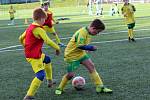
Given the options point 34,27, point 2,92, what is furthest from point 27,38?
point 2,92

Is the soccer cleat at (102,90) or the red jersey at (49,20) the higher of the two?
the red jersey at (49,20)

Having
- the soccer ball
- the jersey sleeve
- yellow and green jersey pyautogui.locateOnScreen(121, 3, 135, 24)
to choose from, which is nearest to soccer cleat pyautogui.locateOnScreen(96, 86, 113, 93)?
the soccer ball

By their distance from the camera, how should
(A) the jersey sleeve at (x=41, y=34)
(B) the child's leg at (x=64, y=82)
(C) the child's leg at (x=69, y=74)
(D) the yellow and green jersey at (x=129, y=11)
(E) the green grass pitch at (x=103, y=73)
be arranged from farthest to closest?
(D) the yellow and green jersey at (x=129, y=11), (B) the child's leg at (x=64, y=82), (C) the child's leg at (x=69, y=74), (E) the green grass pitch at (x=103, y=73), (A) the jersey sleeve at (x=41, y=34)

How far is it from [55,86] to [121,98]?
2.05 meters

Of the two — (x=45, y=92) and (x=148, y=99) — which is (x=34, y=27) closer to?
(x=45, y=92)

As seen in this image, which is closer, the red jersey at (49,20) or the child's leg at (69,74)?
the child's leg at (69,74)

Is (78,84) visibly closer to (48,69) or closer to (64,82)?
(64,82)

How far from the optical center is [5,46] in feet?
66.2

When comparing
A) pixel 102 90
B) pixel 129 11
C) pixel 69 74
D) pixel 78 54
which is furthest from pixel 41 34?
pixel 129 11

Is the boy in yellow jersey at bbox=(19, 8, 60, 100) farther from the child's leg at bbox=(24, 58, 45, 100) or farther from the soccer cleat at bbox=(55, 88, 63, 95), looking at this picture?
the soccer cleat at bbox=(55, 88, 63, 95)

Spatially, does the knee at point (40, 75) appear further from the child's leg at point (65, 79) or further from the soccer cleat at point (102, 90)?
the soccer cleat at point (102, 90)

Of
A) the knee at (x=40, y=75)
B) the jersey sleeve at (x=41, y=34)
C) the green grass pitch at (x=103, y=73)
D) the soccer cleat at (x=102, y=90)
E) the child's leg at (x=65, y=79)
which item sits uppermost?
the jersey sleeve at (x=41, y=34)

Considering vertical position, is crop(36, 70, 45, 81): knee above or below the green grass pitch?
above

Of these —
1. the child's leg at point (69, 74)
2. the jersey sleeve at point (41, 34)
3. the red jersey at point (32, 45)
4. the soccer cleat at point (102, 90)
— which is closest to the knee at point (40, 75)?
the red jersey at point (32, 45)
